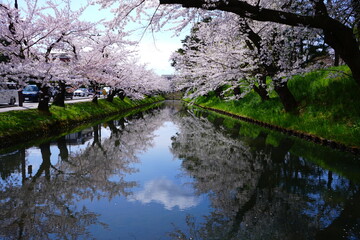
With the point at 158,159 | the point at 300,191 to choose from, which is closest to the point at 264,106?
the point at 158,159

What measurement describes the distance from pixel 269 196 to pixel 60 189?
4.81 metres

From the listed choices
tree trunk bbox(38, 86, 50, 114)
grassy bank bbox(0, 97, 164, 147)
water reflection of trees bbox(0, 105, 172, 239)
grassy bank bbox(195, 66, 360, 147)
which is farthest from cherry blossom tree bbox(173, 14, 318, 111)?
tree trunk bbox(38, 86, 50, 114)

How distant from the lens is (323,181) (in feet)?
23.8

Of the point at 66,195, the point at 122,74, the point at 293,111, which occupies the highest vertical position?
the point at 122,74

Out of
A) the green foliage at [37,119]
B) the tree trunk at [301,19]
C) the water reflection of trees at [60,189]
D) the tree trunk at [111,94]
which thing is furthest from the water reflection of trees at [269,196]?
the tree trunk at [111,94]

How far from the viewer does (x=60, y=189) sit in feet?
22.6

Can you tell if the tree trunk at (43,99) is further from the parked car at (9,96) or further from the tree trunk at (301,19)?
the tree trunk at (301,19)

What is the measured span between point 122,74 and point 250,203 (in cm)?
2886

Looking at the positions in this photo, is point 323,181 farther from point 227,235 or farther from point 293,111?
point 293,111

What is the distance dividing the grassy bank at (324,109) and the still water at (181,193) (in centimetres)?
111

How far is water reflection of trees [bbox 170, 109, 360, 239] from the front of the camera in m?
4.68

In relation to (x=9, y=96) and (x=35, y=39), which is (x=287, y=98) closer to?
(x=35, y=39)

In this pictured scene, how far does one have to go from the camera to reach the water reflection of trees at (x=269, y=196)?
184 inches

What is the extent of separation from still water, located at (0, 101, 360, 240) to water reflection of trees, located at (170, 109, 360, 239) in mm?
19
